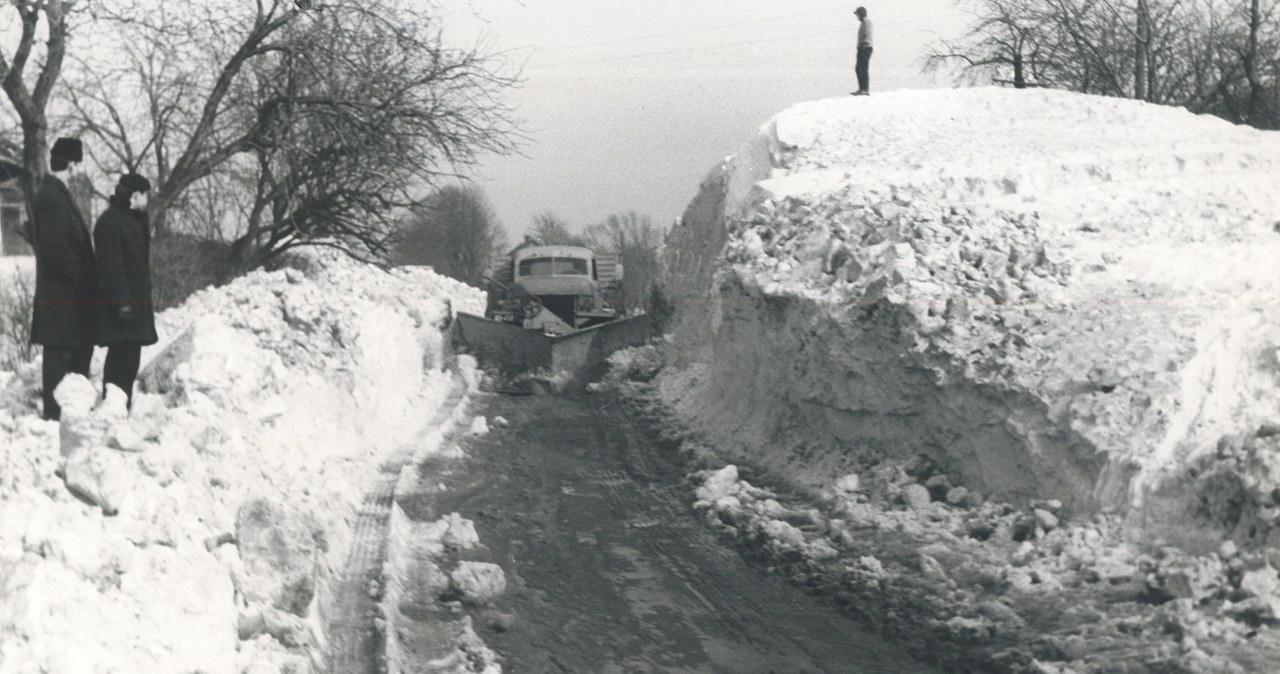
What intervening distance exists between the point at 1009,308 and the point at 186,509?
6787mm

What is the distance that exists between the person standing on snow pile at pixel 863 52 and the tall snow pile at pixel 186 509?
1118 centimetres

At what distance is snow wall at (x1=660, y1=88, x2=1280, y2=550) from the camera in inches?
310

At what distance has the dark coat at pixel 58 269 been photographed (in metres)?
7.99

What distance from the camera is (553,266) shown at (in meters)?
24.9

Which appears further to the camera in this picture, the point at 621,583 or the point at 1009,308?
the point at 1009,308

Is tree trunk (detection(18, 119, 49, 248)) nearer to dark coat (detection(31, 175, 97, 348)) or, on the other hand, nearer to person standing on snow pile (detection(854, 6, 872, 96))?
dark coat (detection(31, 175, 97, 348))

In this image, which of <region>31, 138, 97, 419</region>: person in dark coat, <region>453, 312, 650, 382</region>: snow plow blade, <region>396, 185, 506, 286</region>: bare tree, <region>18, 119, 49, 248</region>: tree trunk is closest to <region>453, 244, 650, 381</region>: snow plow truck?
<region>453, 312, 650, 382</region>: snow plow blade

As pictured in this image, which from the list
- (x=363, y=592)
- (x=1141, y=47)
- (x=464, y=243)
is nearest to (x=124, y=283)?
(x=363, y=592)


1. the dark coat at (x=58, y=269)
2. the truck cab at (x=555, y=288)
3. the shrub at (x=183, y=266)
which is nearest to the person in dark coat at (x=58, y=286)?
the dark coat at (x=58, y=269)

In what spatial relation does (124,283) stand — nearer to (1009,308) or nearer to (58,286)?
(58,286)

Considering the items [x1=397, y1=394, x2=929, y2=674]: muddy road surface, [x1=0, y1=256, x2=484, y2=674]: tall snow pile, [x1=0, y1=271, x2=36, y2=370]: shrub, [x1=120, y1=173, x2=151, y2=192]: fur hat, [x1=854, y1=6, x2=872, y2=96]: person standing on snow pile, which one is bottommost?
[x1=397, y1=394, x2=929, y2=674]: muddy road surface

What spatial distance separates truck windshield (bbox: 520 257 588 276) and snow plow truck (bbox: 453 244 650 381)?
0.02 meters

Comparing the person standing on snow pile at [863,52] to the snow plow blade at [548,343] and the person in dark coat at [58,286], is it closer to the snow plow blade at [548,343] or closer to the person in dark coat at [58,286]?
the snow plow blade at [548,343]

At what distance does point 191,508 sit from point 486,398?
9.28 m
